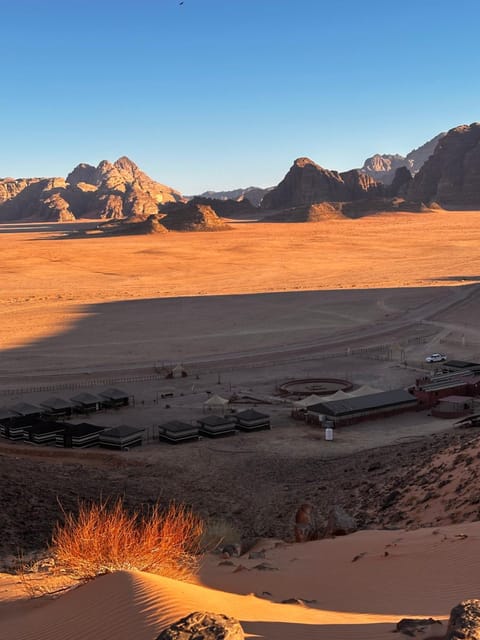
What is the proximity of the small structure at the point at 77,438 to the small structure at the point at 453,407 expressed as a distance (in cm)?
1712

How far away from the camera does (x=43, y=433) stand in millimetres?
31156

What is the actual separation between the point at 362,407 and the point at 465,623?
94.6 feet

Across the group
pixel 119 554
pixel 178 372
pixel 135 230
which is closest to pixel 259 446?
pixel 178 372

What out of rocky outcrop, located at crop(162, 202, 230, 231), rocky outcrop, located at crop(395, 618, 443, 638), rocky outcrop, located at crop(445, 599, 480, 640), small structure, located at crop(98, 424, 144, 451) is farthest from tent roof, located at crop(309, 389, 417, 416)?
rocky outcrop, located at crop(162, 202, 230, 231)

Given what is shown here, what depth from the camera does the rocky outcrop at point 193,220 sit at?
182625 mm

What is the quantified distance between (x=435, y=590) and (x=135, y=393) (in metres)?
33.2

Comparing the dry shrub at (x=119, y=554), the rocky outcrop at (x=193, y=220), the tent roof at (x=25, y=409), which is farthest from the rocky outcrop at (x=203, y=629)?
the rocky outcrop at (x=193, y=220)

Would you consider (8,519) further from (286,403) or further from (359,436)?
(286,403)

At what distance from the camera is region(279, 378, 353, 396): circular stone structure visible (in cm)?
4147

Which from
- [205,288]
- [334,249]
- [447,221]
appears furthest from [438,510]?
[447,221]

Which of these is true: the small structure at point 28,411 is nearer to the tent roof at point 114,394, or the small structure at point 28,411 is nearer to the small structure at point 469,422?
the tent roof at point 114,394

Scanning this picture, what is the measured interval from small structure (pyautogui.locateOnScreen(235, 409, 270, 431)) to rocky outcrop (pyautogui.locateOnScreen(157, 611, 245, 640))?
2626 cm

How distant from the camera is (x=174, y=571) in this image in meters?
11.1

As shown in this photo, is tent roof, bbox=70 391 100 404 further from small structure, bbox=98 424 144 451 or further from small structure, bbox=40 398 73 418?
small structure, bbox=98 424 144 451
